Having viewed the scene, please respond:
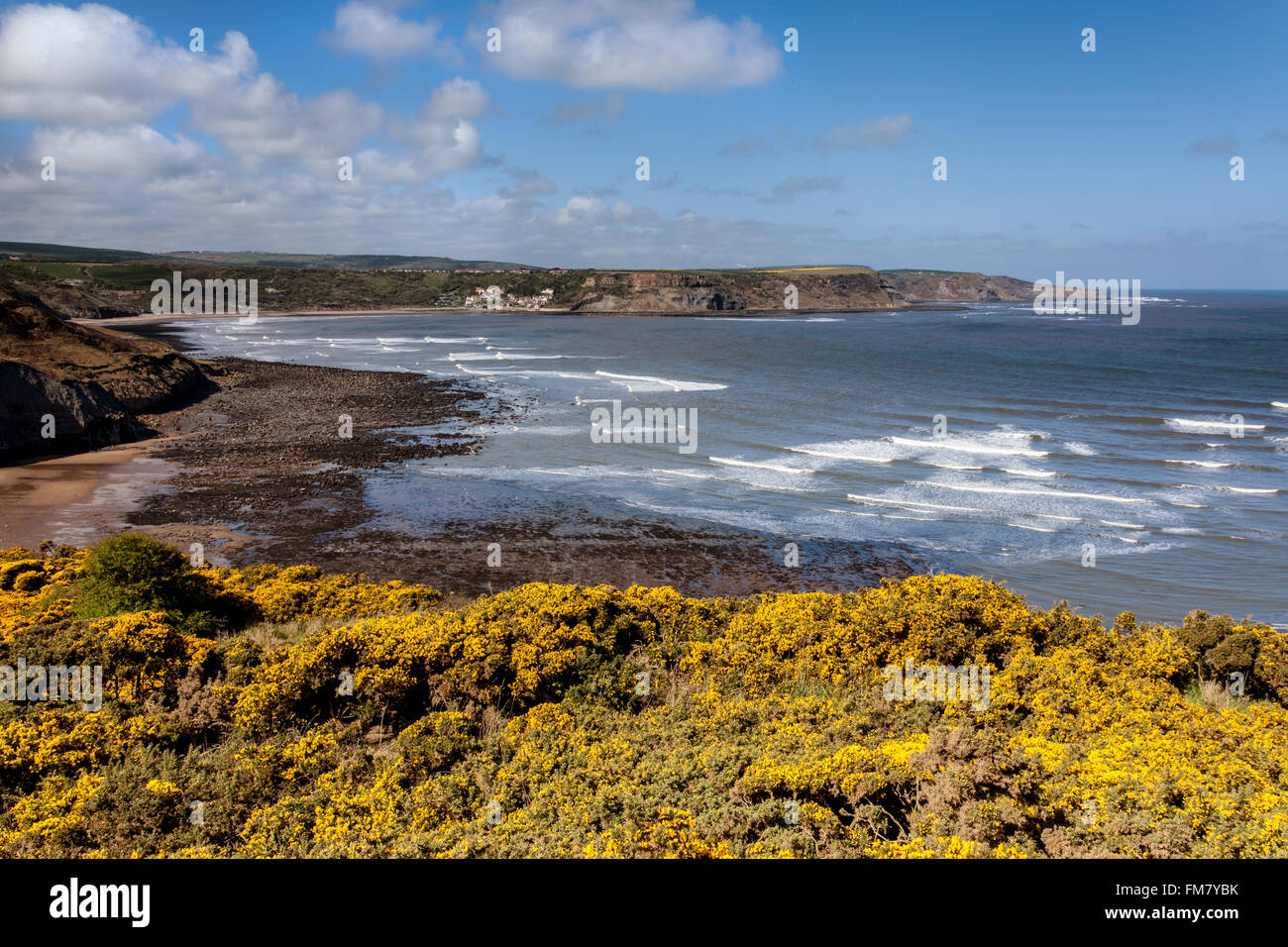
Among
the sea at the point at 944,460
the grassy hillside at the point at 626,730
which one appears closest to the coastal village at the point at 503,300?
the sea at the point at 944,460

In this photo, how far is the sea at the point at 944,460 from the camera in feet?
66.3

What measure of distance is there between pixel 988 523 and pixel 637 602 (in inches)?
604

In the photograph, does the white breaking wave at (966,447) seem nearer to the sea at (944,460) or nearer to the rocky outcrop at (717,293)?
the sea at (944,460)

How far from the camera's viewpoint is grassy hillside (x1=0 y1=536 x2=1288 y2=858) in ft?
19.6

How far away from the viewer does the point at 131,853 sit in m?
5.89

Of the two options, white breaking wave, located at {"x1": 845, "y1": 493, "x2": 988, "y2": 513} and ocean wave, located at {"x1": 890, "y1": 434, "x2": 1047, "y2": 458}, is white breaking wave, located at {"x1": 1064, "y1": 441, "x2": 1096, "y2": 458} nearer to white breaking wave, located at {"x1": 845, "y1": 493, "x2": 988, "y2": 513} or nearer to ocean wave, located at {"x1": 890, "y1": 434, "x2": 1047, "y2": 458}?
ocean wave, located at {"x1": 890, "y1": 434, "x2": 1047, "y2": 458}

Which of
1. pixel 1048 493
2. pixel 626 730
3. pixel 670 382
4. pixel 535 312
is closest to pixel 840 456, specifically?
pixel 1048 493

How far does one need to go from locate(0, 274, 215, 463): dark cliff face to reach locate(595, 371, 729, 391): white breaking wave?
2782 cm

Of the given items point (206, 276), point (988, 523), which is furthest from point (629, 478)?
point (206, 276)

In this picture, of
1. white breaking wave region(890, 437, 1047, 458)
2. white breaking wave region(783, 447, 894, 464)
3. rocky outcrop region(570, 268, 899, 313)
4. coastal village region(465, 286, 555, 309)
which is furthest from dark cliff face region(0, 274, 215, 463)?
coastal village region(465, 286, 555, 309)

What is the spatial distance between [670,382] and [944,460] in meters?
27.3

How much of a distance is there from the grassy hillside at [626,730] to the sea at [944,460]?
7881 mm

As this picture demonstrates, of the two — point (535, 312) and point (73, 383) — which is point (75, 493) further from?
point (535, 312)

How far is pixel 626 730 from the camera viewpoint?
8.31 m
